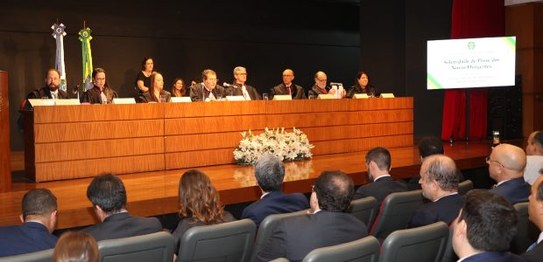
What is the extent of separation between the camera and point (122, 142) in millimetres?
6496

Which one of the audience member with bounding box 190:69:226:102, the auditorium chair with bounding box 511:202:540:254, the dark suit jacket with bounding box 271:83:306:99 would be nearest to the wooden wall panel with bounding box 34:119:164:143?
the audience member with bounding box 190:69:226:102

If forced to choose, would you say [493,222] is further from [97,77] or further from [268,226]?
[97,77]

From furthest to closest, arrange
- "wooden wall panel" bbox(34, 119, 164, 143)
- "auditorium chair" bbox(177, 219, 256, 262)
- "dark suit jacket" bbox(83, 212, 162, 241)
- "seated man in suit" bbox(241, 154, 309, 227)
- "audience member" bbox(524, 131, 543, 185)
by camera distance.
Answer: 1. "wooden wall panel" bbox(34, 119, 164, 143)
2. "audience member" bbox(524, 131, 543, 185)
3. "seated man in suit" bbox(241, 154, 309, 227)
4. "dark suit jacket" bbox(83, 212, 162, 241)
5. "auditorium chair" bbox(177, 219, 256, 262)

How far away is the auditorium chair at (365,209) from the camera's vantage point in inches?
152

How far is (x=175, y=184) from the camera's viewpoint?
5.73 m

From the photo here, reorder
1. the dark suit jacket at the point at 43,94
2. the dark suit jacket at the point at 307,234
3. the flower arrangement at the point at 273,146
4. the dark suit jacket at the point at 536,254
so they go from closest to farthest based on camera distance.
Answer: the dark suit jacket at the point at 536,254, the dark suit jacket at the point at 307,234, the flower arrangement at the point at 273,146, the dark suit jacket at the point at 43,94

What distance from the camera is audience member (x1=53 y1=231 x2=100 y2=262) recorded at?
2068 mm

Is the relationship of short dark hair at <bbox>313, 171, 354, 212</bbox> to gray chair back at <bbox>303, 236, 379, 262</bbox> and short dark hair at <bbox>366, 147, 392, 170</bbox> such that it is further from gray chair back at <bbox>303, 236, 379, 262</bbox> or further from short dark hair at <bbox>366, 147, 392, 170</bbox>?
short dark hair at <bbox>366, 147, 392, 170</bbox>

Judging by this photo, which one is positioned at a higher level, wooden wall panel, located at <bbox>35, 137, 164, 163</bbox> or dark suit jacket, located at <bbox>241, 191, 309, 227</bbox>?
wooden wall panel, located at <bbox>35, 137, 164, 163</bbox>

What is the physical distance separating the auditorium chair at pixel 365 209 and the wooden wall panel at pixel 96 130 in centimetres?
315

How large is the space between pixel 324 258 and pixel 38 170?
164 inches

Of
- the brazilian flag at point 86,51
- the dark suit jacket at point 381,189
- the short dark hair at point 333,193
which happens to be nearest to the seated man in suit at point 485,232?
the short dark hair at point 333,193

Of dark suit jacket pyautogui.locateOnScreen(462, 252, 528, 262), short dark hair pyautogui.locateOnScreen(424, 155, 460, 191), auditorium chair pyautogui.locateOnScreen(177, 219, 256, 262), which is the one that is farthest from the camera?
short dark hair pyautogui.locateOnScreen(424, 155, 460, 191)

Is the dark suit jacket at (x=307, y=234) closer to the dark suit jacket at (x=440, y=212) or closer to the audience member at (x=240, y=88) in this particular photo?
the dark suit jacket at (x=440, y=212)
